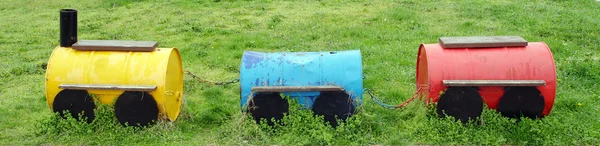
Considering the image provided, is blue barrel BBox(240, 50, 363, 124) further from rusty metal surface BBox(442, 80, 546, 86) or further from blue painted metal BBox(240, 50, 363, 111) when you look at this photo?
rusty metal surface BBox(442, 80, 546, 86)

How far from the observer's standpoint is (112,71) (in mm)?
6062

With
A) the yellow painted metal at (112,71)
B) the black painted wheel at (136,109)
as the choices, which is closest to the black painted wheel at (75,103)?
the yellow painted metal at (112,71)

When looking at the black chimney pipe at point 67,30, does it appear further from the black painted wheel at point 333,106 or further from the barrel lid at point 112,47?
the black painted wheel at point 333,106

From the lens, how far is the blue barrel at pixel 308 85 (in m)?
6.04

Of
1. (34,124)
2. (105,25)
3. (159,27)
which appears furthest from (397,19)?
(34,124)

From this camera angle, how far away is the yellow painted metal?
237 inches

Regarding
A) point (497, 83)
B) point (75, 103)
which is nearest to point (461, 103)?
point (497, 83)

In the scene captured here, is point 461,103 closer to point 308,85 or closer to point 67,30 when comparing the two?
point 308,85

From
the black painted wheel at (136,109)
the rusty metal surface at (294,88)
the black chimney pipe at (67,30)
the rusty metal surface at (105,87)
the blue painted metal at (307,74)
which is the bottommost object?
the black painted wheel at (136,109)

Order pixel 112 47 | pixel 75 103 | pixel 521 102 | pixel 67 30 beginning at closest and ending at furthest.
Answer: pixel 521 102 < pixel 75 103 < pixel 112 47 < pixel 67 30

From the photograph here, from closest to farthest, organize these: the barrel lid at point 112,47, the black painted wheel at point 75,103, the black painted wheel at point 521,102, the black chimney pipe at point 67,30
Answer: the black painted wheel at point 521,102
the black painted wheel at point 75,103
the barrel lid at point 112,47
the black chimney pipe at point 67,30

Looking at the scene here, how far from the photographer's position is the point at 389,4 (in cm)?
1338

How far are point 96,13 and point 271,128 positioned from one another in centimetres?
878

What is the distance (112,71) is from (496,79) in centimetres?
346
